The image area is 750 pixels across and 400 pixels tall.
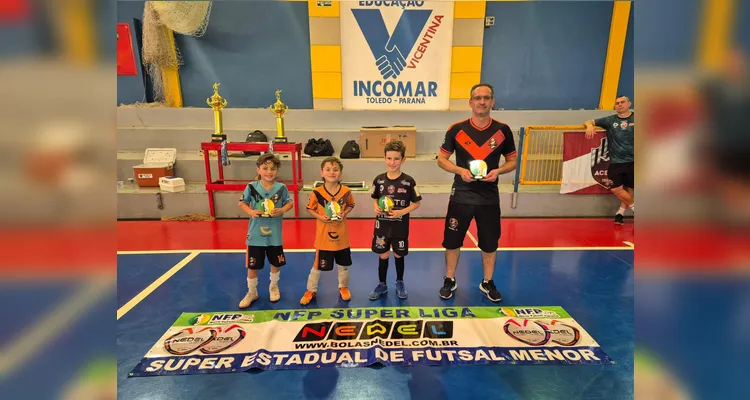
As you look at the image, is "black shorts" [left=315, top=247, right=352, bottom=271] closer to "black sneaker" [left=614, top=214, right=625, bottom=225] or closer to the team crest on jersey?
"black sneaker" [left=614, top=214, right=625, bottom=225]

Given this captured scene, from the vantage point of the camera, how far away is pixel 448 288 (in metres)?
4.01

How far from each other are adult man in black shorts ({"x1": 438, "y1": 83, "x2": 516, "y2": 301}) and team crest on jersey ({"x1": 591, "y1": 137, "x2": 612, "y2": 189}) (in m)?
4.23

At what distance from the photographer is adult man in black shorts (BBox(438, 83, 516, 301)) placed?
3643 mm

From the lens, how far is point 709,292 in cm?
44

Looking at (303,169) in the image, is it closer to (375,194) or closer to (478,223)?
(375,194)

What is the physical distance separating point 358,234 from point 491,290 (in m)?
2.63

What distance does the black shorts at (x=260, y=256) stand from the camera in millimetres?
3795

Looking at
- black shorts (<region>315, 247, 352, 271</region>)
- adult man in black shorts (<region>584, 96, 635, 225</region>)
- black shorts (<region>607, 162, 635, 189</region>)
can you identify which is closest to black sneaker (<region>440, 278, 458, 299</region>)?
black shorts (<region>315, 247, 352, 271</region>)

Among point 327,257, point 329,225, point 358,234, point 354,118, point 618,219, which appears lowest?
point 358,234

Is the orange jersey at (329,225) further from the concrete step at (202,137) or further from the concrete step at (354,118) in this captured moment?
the concrete step at (354,118)

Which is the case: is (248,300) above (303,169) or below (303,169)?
below

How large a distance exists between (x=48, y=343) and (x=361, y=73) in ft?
29.4

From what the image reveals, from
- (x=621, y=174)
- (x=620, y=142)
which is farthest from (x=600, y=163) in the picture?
(x=620, y=142)

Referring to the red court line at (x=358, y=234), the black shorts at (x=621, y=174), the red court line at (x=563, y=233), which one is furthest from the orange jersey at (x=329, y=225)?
the black shorts at (x=621, y=174)
